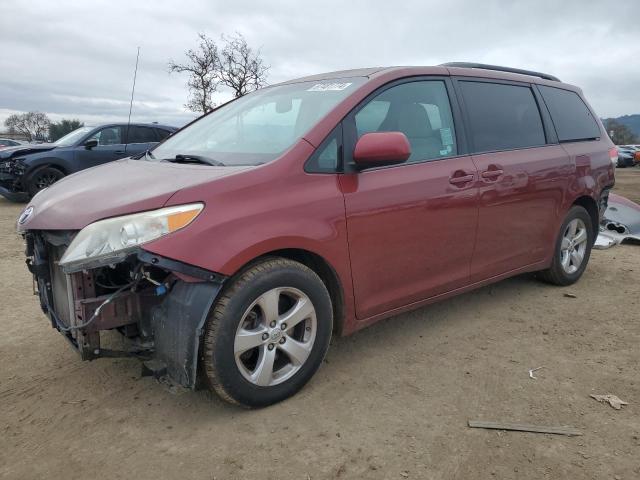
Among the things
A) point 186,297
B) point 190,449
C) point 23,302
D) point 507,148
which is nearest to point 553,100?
point 507,148

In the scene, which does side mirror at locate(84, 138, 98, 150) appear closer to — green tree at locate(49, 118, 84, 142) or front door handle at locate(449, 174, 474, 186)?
green tree at locate(49, 118, 84, 142)

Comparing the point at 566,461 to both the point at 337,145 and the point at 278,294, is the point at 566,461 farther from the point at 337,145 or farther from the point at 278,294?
the point at 337,145

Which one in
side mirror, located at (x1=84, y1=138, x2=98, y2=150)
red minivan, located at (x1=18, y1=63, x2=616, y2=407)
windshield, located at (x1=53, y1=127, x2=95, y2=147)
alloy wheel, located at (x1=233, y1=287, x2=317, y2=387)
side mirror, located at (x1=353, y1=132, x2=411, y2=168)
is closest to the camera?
red minivan, located at (x1=18, y1=63, x2=616, y2=407)

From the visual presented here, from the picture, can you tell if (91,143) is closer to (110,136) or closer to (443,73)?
(110,136)

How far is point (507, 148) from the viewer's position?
3764 millimetres

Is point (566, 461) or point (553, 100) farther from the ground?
point (553, 100)

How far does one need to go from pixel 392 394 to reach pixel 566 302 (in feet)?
7.36

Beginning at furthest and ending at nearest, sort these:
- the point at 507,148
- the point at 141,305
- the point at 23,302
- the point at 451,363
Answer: the point at 23,302
the point at 507,148
the point at 451,363
the point at 141,305

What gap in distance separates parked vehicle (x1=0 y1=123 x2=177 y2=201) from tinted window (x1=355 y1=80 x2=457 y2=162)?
7168 mm

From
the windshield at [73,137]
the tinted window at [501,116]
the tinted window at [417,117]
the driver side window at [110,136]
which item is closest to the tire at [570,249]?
the tinted window at [501,116]

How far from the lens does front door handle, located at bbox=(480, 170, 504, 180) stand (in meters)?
3.49

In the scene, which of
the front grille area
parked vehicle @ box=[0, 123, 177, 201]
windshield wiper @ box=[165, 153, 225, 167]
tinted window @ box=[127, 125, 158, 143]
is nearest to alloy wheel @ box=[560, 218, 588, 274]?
windshield wiper @ box=[165, 153, 225, 167]

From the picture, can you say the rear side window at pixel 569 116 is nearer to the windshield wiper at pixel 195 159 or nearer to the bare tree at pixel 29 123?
the windshield wiper at pixel 195 159

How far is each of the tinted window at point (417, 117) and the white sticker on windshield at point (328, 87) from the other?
0.71ft
